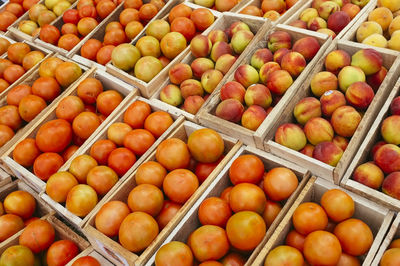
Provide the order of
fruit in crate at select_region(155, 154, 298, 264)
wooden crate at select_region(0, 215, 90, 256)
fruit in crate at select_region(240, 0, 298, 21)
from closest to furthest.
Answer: fruit in crate at select_region(155, 154, 298, 264) → wooden crate at select_region(0, 215, 90, 256) → fruit in crate at select_region(240, 0, 298, 21)

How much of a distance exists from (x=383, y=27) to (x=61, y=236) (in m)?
2.43

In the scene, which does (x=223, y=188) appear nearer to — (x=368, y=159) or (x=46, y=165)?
(x=368, y=159)

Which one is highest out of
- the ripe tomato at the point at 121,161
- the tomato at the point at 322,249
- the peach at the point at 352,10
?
the peach at the point at 352,10

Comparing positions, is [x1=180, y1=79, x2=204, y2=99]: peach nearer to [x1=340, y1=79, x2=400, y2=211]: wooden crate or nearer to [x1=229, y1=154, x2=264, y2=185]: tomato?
[x1=229, y1=154, x2=264, y2=185]: tomato

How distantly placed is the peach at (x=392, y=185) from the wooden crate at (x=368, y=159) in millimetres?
31

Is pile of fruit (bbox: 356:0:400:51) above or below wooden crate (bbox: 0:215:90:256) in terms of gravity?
above

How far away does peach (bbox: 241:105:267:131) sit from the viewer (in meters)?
1.86

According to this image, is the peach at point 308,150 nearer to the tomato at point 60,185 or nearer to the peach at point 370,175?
the peach at point 370,175

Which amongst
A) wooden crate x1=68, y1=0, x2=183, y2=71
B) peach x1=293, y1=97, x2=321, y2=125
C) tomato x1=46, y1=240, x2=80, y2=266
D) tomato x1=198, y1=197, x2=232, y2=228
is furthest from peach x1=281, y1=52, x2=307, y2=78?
tomato x1=46, y1=240, x2=80, y2=266

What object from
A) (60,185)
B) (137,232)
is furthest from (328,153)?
(60,185)

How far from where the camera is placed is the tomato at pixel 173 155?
1.86m

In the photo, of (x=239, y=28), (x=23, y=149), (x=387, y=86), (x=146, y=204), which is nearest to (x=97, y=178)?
(x=146, y=204)

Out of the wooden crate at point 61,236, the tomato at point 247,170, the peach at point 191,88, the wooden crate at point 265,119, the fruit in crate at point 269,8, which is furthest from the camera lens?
the fruit in crate at point 269,8

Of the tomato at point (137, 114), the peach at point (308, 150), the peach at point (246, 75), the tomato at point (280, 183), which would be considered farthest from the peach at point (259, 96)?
the tomato at point (137, 114)
